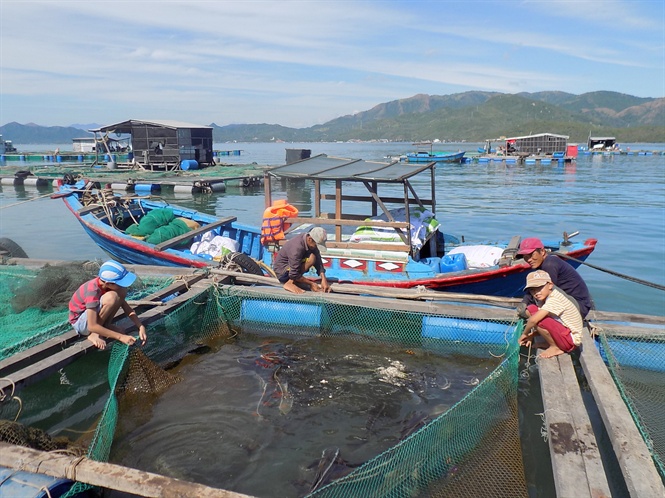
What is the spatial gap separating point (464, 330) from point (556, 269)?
6.04 ft

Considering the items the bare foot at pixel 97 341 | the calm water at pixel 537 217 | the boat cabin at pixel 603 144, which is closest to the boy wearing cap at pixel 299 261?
the bare foot at pixel 97 341

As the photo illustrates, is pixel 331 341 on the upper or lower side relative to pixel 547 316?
lower

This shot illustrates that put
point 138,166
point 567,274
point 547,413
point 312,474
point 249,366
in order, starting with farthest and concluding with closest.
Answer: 1. point 138,166
2. point 249,366
3. point 567,274
4. point 312,474
5. point 547,413

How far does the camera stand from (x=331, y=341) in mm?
8547

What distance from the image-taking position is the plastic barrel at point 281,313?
855 cm

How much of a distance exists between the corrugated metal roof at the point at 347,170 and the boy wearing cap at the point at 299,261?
6.53 ft

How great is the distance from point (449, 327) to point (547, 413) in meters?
2.97

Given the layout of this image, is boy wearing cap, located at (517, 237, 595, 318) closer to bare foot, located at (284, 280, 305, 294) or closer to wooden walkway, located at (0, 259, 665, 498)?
wooden walkway, located at (0, 259, 665, 498)

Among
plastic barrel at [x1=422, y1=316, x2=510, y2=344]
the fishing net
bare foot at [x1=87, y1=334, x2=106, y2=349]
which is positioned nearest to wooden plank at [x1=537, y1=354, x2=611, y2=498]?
plastic barrel at [x1=422, y1=316, x2=510, y2=344]

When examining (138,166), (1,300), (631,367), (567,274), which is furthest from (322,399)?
(138,166)

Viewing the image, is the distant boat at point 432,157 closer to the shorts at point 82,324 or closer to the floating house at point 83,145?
the floating house at point 83,145

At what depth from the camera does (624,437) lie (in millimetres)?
4598

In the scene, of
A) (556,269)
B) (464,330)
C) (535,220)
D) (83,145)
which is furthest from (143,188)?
(83,145)

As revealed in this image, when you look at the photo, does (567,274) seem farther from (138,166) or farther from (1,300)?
(138,166)
